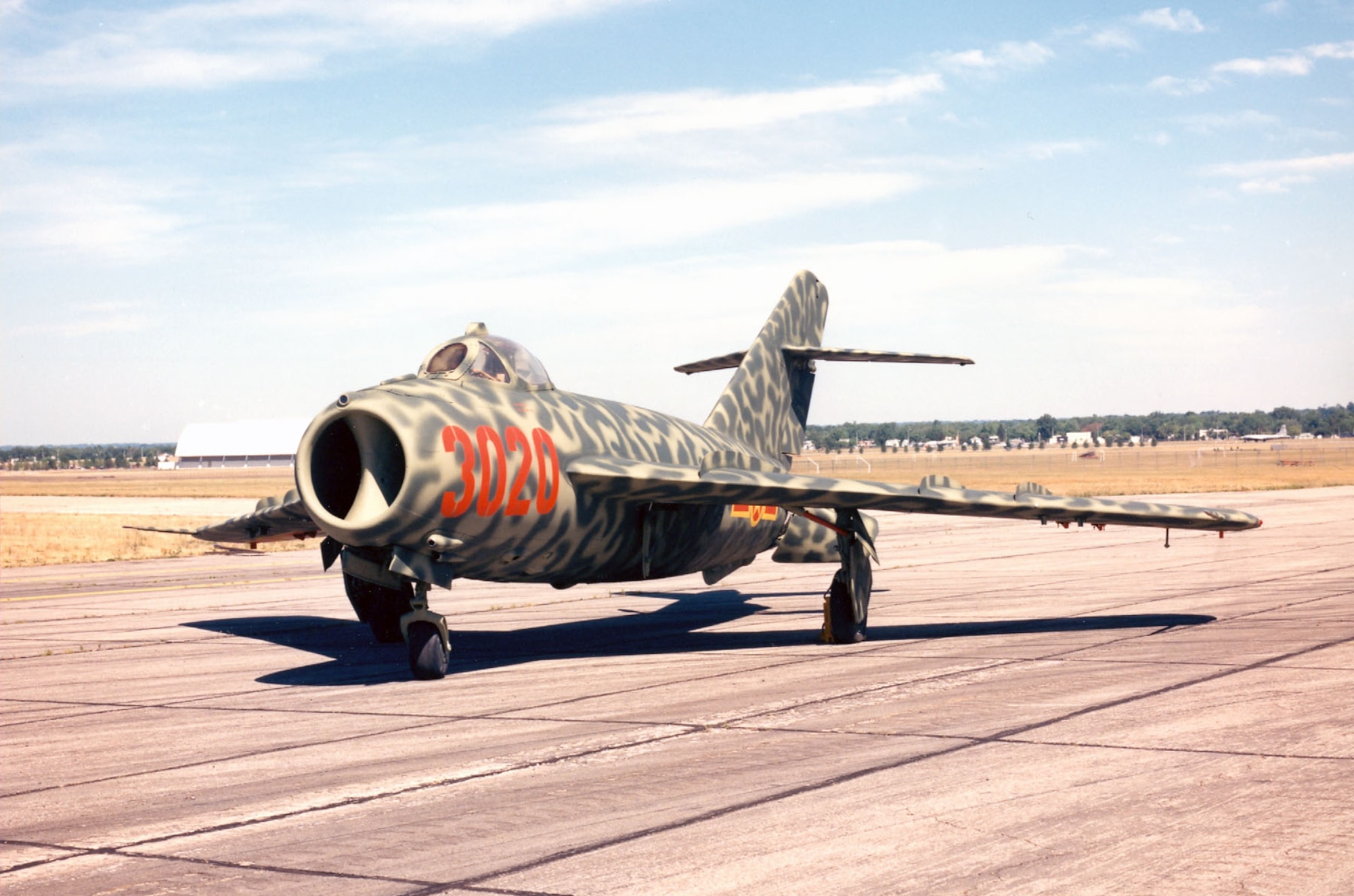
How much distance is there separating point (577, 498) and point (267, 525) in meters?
6.49

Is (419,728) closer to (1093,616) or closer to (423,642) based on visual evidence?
(423,642)

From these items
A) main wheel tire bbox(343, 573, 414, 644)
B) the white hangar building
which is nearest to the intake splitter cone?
main wheel tire bbox(343, 573, 414, 644)

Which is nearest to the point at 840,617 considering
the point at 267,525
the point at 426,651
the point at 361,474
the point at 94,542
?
the point at 426,651

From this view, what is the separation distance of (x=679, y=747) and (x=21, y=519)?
5514cm

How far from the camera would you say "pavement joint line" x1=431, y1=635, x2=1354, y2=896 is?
671 centimetres

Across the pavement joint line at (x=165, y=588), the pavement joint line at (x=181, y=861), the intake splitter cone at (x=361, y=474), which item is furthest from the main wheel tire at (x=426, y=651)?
the pavement joint line at (x=165, y=588)

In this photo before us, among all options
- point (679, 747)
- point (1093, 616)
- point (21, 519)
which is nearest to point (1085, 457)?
point (21, 519)

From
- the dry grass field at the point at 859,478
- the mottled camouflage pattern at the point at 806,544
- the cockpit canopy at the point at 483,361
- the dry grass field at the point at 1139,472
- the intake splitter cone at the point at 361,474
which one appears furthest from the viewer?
the dry grass field at the point at 1139,472

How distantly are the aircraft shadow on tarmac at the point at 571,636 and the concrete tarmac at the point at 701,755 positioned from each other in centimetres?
10

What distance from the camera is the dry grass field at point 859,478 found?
41406mm

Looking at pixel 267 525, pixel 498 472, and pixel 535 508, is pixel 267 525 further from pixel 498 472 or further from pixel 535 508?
pixel 498 472

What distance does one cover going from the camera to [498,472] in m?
13.5

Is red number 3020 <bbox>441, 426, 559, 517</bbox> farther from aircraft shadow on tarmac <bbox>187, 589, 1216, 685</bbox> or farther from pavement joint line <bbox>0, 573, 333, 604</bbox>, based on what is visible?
pavement joint line <bbox>0, 573, 333, 604</bbox>

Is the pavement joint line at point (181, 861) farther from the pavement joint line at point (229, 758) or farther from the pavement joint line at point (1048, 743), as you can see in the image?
the pavement joint line at point (1048, 743)
